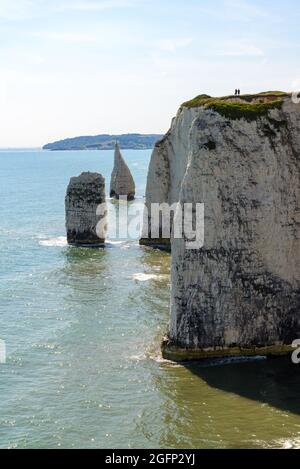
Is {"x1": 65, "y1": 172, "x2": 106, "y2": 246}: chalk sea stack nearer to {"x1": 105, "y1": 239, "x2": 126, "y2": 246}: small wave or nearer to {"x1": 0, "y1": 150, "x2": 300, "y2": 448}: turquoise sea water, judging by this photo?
{"x1": 105, "y1": 239, "x2": 126, "y2": 246}: small wave

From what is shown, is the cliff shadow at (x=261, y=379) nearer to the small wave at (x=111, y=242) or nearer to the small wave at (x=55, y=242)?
the small wave at (x=111, y=242)

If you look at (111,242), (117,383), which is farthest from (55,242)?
(117,383)

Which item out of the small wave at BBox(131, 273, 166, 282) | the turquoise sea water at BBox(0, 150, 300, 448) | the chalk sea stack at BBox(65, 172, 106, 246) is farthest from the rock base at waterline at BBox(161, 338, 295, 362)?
the chalk sea stack at BBox(65, 172, 106, 246)

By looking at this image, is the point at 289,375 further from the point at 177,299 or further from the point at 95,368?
→ the point at 95,368

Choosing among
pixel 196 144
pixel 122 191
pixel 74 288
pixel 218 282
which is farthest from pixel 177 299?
pixel 122 191

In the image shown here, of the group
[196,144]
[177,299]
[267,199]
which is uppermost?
[196,144]

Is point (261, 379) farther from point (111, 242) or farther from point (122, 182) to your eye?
point (122, 182)

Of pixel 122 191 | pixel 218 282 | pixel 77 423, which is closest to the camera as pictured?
pixel 77 423
